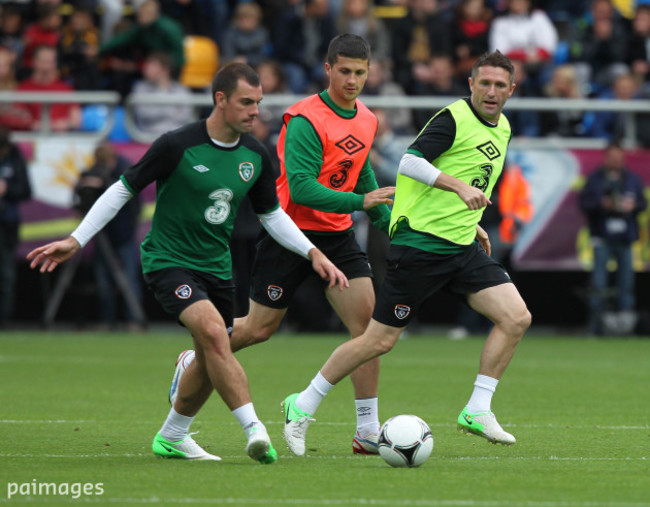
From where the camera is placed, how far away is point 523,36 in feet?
65.4

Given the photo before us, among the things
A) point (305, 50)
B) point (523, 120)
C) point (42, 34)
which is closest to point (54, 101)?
point (42, 34)

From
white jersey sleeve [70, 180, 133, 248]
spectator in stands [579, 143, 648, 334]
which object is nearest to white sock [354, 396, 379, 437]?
white jersey sleeve [70, 180, 133, 248]

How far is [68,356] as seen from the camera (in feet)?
50.3

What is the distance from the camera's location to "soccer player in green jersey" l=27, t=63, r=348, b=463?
24.3ft

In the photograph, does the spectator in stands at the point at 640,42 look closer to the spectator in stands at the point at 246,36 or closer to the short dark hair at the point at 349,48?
the spectator in stands at the point at 246,36

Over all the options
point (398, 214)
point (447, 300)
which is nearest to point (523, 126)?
point (447, 300)

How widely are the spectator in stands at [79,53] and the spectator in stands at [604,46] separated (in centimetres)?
773

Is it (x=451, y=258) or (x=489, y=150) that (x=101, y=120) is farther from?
(x=451, y=258)

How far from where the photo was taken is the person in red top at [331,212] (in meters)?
8.48

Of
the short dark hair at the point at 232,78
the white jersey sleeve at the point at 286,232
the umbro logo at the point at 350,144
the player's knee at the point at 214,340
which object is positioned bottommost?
the player's knee at the point at 214,340

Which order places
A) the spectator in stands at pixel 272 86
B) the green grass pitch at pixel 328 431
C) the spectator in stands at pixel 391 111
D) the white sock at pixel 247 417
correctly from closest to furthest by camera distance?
the green grass pitch at pixel 328 431 < the white sock at pixel 247 417 < the spectator in stands at pixel 272 86 < the spectator in stands at pixel 391 111

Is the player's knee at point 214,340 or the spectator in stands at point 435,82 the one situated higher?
the spectator in stands at point 435,82

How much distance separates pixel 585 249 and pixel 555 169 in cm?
123

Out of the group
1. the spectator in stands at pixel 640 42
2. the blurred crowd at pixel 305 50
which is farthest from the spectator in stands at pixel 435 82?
the spectator in stands at pixel 640 42
